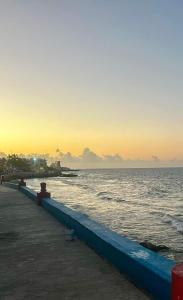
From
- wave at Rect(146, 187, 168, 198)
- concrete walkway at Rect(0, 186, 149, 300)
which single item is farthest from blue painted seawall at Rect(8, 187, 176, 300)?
wave at Rect(146, 187, 168, 198)

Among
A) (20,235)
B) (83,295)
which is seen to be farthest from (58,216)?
(83,295)

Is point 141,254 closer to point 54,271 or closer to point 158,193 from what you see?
point 54,271

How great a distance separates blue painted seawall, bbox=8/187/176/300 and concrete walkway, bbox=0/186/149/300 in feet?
0.60

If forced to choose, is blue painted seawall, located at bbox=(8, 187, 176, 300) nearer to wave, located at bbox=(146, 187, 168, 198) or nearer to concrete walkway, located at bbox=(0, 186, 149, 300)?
concrete walkway, located at bbox=(0, 186, 149, 300)

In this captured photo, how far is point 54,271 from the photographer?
8.87m

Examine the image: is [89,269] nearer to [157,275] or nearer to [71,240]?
[157,275]

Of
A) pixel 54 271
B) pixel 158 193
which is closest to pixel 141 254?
pixel 54 271

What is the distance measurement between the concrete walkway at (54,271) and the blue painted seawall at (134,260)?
182 millimetres

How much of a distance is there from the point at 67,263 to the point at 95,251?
53.2 inches

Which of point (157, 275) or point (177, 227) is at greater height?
point (157, 275)

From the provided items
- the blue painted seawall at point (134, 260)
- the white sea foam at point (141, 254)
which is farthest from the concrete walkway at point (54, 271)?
the white sea foam at point (141, 254)

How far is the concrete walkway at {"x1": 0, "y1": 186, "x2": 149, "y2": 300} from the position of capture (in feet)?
24.1

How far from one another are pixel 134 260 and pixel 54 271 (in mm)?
2014

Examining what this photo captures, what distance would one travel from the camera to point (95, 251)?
1071cm
